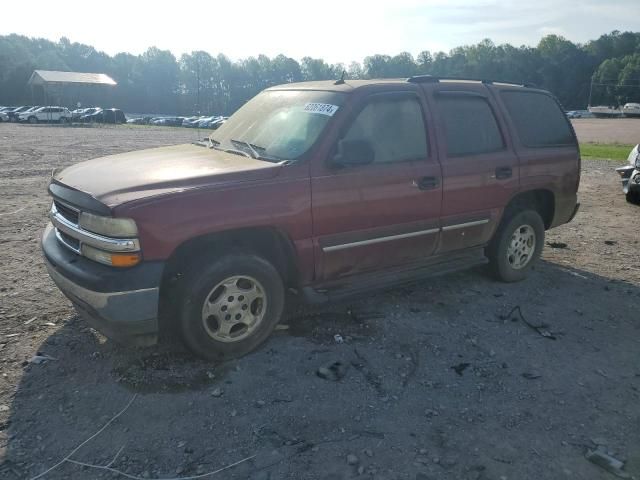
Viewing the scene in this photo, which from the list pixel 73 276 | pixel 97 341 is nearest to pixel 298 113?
pixel 73 276

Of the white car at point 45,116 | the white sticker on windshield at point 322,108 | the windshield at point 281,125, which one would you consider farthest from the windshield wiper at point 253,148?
the white car at point 45,116

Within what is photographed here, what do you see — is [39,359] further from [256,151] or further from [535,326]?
[535,326]

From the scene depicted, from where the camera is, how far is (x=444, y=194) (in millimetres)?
4816

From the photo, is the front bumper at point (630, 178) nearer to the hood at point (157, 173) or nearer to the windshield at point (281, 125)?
the windshield at point (281, 125)

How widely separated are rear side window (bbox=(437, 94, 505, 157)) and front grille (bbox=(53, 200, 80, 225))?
3141 millimetres

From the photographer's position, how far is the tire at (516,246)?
5.61 metres

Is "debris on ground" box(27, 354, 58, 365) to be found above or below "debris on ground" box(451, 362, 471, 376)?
above

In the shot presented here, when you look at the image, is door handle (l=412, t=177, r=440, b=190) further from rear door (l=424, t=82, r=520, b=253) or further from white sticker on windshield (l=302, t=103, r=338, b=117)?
white sticker on windshield (l=302, t=103, r=338, b=117)

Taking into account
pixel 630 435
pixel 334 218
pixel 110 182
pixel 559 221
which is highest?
pixel 110 182

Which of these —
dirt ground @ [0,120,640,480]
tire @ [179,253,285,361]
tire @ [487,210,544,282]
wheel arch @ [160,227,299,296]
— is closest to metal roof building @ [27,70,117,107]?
tire @ [487,210,544,282]

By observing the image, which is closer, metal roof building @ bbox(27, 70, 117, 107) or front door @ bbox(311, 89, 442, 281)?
front door @ bbox(311, 89, 442, 281)

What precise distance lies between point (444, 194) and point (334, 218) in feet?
3.95

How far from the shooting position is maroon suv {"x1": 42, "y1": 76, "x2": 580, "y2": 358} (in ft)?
11.5

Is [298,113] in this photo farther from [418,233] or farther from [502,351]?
[502,351]
